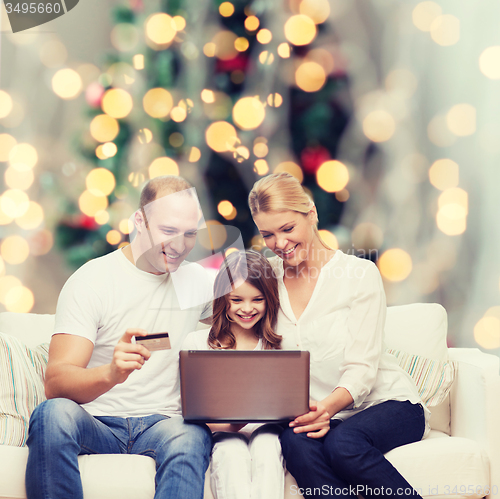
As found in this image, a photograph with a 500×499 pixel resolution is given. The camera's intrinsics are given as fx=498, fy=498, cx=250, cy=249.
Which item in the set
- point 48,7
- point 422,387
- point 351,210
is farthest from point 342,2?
point 422,387

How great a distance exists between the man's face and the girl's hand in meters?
0.52

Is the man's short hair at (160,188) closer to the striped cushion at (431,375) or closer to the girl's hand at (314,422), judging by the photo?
the girl's hand at (314,422)

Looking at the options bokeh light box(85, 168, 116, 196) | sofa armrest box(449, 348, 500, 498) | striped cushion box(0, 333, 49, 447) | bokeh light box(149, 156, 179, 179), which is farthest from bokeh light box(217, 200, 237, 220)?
sofa armrest box(449, 348, 500, 498)

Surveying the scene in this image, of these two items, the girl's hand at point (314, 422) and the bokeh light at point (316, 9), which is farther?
the bokeh light at point (316, 9)

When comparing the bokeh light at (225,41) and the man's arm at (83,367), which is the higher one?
the bokeh light at (225,41)

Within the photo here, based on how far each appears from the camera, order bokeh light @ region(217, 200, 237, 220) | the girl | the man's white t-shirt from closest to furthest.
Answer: the girl, the man's white t-shirt, bokeh light @ region(217, 200, 237, 220)

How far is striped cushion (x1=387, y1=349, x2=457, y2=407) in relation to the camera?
145 cm

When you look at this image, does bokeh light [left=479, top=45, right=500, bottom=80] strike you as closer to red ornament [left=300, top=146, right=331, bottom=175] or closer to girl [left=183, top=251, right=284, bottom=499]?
red ornament [left=300, top=146, right=331, bottom=175]

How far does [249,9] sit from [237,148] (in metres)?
0.58

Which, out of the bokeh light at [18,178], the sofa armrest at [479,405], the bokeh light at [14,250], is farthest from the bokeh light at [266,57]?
the sofa armrest at [479,405]

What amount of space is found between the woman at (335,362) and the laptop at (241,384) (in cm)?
7

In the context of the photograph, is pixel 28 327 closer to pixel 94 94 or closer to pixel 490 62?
pixel 94 94

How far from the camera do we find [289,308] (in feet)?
4.55

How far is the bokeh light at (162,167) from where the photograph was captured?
205 cm
